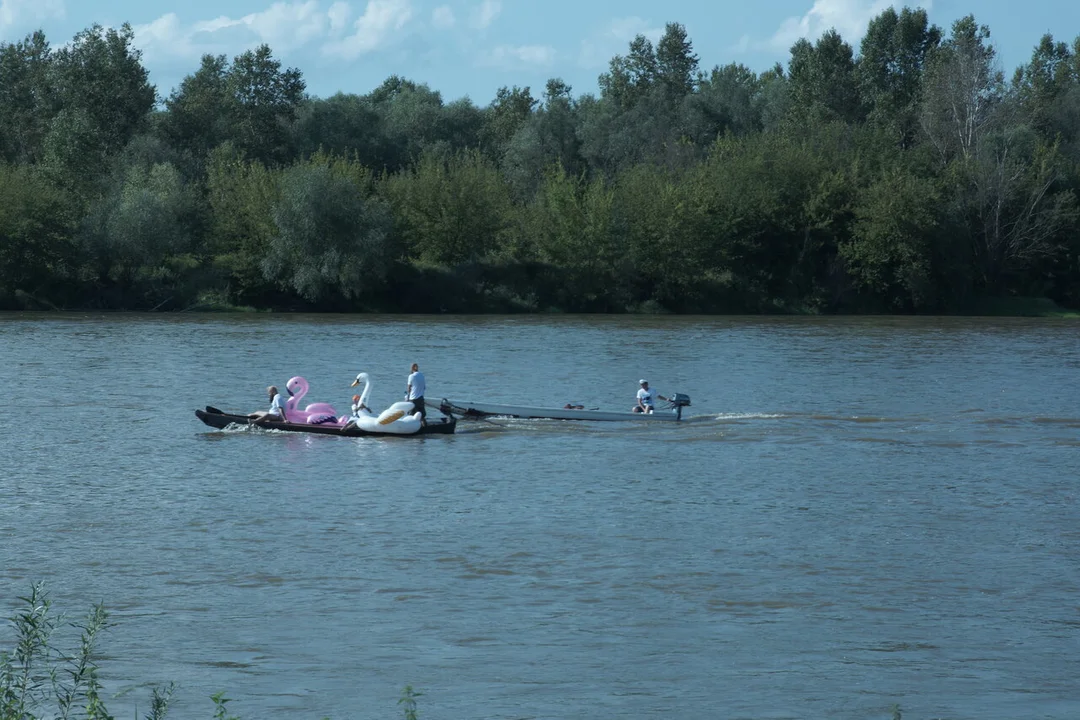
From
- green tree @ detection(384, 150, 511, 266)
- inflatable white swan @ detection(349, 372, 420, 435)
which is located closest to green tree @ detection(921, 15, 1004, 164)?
green tree @ detection(384, 150, 511, 266)

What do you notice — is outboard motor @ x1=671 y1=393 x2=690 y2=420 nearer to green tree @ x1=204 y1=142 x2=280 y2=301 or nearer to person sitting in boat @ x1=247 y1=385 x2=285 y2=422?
person sitting in boat @ x1=247 y1=385 x2=285 y2=422

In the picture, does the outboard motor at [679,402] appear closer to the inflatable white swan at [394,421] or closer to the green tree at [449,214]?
the inflatable white swan at [394,421]

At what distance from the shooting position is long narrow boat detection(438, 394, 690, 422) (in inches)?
1347

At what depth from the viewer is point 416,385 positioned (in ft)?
105

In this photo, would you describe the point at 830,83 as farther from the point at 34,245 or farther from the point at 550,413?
the point at 550,413

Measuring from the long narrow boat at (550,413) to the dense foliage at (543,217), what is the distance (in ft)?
138

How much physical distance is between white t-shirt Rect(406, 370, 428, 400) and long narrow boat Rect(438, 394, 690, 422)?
179 cm

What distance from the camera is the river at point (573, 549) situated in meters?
14.4

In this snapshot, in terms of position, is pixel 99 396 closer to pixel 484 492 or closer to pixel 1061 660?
pixel 484 492

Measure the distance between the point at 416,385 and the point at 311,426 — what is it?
2657 mm

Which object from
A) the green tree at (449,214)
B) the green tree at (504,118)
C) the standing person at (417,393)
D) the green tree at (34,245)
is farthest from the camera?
the green tree at (504,118)

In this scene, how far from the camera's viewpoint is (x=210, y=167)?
278 feet

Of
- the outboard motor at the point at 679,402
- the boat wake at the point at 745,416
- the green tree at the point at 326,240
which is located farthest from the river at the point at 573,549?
the green tree at the point at 326,240

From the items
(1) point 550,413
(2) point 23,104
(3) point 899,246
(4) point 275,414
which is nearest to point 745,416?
(1) point 550,413
